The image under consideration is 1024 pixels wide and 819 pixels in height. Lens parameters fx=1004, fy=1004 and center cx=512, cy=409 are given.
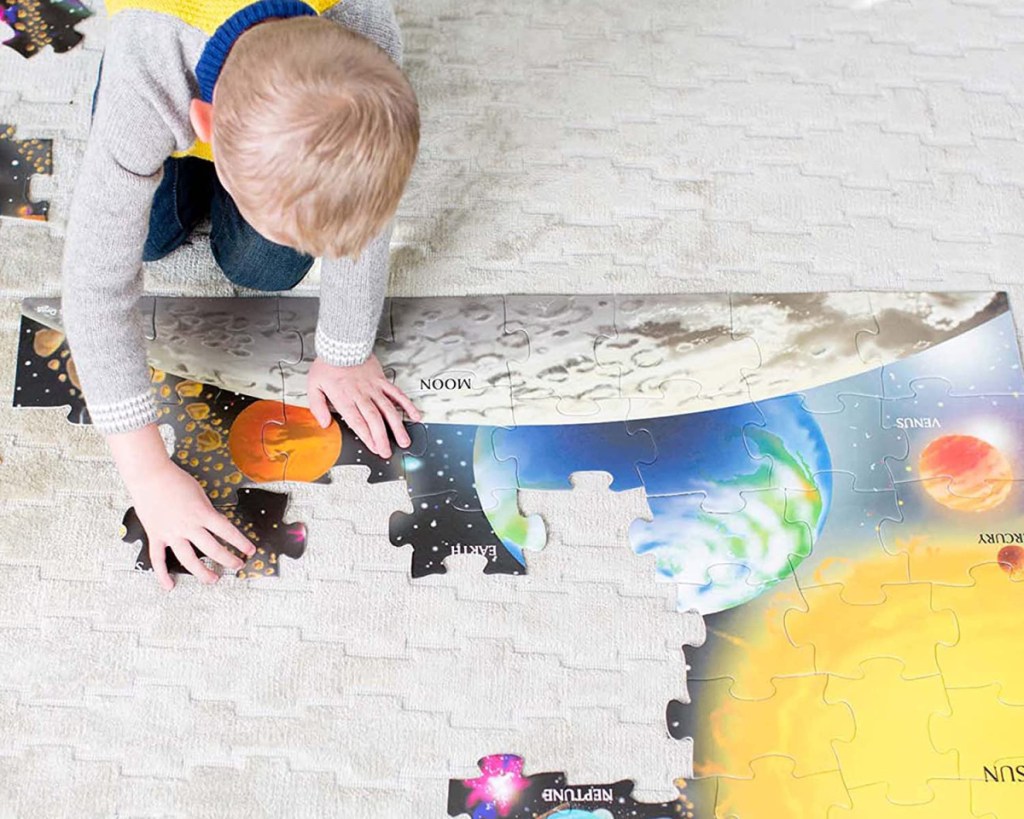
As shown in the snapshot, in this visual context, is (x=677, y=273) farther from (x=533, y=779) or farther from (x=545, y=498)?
(x=533, y=779)

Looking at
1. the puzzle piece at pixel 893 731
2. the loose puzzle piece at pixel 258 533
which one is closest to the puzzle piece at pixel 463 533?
the loose puzzle piece at pixel 258 533

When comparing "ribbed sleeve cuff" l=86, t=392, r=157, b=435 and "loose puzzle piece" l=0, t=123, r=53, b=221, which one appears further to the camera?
"loose puzzle piece" l=0, t=123, r=53, b=221

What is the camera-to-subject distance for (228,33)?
79 cm

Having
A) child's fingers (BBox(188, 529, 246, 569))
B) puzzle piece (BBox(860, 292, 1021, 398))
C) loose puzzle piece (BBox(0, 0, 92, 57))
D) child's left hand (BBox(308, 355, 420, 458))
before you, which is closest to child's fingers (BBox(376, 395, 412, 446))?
child's left hand (BBox(308, 355, 420, 458))

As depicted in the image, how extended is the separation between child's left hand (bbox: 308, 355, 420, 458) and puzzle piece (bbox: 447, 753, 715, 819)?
36cm

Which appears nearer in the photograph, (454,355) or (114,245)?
(114,245)

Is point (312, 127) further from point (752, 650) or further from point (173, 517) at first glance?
point (752, 650)

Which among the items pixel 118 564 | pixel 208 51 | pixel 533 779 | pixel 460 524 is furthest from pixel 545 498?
pixel 208 51

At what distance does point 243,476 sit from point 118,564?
0.16 meters

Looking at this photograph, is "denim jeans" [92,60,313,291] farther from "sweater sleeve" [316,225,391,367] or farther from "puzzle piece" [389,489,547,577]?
"puzzle piece" [389,489,547,577]

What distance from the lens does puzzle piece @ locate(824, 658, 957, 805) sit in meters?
1.00

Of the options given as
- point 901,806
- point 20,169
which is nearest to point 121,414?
point 20,169

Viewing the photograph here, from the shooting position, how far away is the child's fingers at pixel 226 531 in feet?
3.43

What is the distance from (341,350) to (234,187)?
13.9 inches
